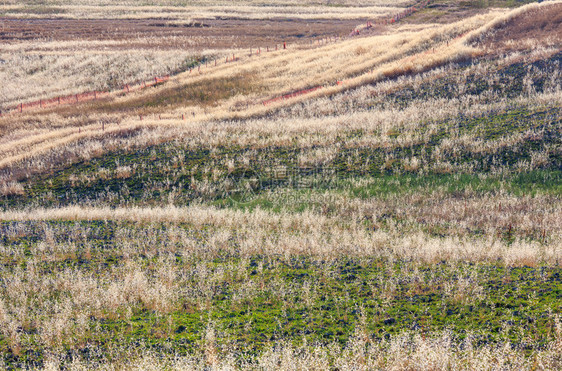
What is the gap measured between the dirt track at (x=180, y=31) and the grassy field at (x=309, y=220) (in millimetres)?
27060

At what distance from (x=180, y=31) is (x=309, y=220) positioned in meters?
64.0

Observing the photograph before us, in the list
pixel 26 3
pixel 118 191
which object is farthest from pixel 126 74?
pixel 26 3

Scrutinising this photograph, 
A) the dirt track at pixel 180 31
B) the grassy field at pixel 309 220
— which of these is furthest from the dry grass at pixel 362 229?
the dirt track at pixel 180 31

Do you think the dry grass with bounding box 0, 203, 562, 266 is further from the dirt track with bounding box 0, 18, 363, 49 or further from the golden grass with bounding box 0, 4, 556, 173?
the dirt track with bounding box 0, 18, 363, 49

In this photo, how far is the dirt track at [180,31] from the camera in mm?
63781

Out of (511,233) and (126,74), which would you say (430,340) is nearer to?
(511,233)

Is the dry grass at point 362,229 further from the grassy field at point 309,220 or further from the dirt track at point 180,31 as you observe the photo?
the dirt track at point 180,31

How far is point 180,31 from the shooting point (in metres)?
70.9

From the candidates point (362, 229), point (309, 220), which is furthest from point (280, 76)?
point (362, 229)

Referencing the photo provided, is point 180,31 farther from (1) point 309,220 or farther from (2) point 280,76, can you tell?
(1) point 309,220

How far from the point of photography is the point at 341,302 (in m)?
8.52

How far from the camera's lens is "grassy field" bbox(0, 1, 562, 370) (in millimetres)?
7273

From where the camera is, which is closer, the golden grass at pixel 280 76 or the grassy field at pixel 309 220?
the grassy field at pixel 309 220

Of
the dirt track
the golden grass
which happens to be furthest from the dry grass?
the dirt track
